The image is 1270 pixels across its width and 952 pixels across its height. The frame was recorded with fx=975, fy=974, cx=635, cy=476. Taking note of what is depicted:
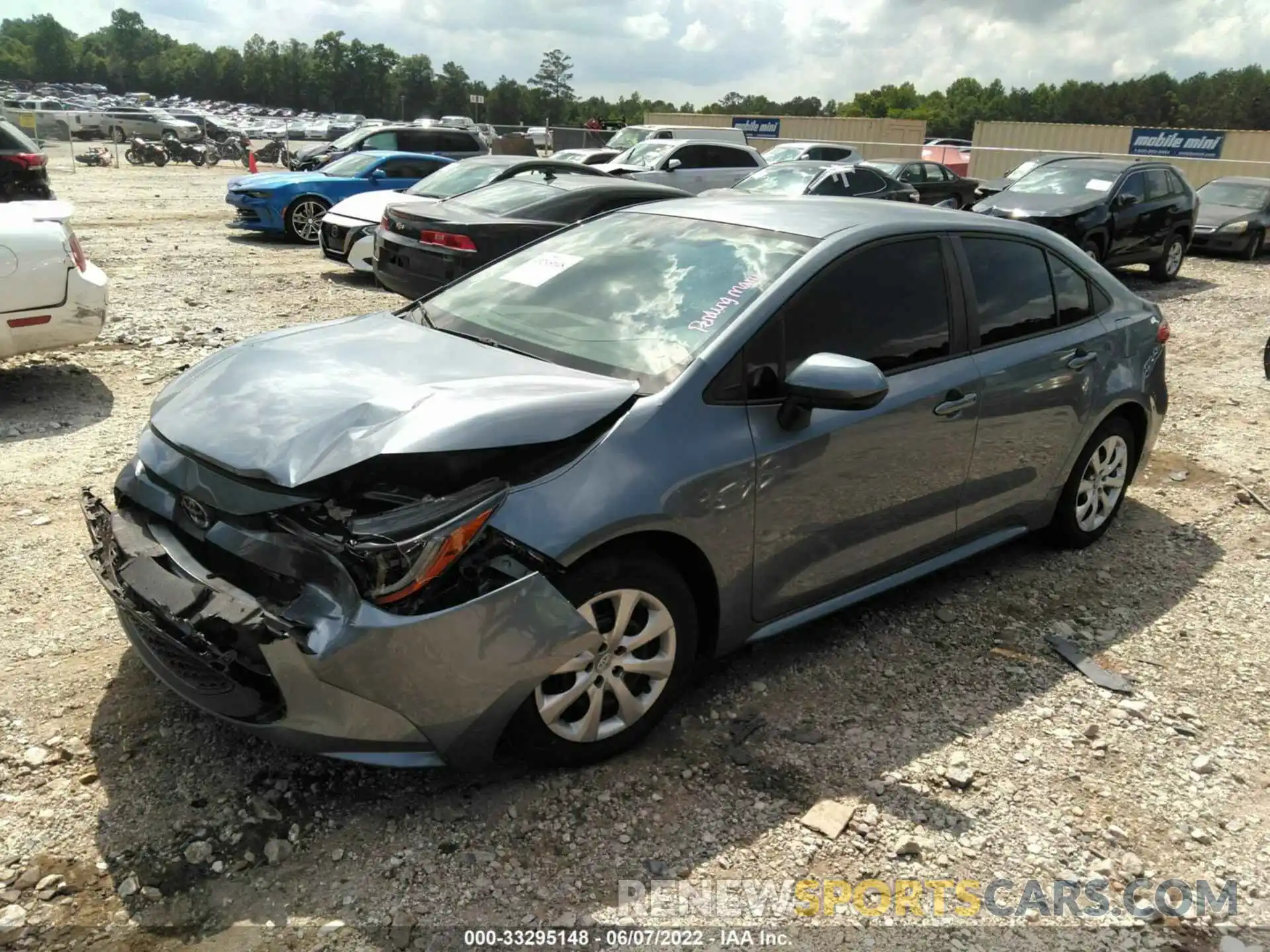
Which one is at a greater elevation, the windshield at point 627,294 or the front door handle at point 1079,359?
A: the windshield at point 627,294

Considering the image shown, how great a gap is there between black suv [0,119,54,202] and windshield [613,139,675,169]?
826 centimetres

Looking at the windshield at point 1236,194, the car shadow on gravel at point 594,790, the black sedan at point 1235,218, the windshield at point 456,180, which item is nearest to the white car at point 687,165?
the windshield at point 456,180

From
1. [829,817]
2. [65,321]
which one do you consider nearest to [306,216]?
[65,321]

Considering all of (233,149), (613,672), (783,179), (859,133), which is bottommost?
(613,672)

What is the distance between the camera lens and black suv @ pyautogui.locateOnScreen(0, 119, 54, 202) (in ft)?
38.4

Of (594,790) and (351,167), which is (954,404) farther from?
(351,167)

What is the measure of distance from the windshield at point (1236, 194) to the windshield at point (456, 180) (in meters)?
13.3

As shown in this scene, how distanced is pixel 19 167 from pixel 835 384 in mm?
12357

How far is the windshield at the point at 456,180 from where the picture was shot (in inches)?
442

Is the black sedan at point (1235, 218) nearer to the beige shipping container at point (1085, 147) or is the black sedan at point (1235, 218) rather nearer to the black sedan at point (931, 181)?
the black sedan at point (931, 181)

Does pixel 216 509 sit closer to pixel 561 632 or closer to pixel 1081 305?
pixel 561 632

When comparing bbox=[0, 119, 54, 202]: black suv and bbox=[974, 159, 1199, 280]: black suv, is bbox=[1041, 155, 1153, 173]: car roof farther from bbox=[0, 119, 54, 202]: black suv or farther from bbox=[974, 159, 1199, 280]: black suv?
bbox=[0, 119, 54, 202]: black suv

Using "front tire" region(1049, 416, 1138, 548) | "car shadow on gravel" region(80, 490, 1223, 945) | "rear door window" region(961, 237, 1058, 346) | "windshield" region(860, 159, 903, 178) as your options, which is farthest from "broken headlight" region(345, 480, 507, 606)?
"windshield" region(860, 159, 903, 178)

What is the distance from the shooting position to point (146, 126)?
39781 millimetres
